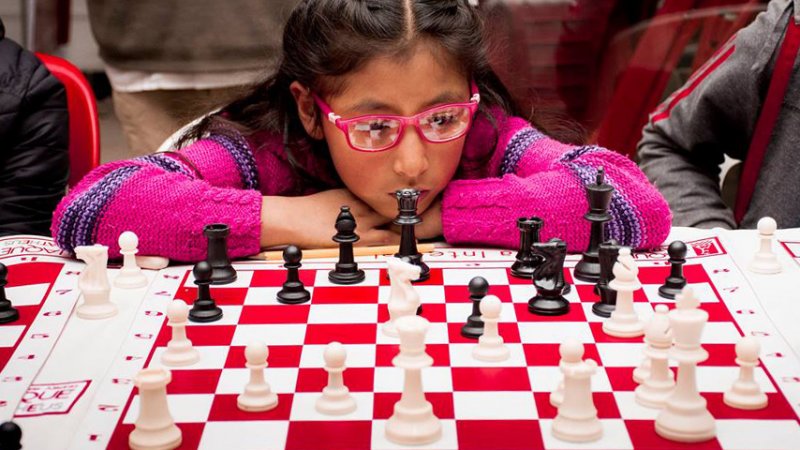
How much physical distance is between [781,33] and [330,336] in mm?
1446

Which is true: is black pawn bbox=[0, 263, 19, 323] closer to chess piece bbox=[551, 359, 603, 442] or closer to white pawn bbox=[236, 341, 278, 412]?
white pawn bbox=[236, 341, 278, 412]

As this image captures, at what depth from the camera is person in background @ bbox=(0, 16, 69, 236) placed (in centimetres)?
235

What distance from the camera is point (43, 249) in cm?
192

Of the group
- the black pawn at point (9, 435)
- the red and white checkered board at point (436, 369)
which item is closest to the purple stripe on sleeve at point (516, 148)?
the red and white checkered board at point (436, 369)

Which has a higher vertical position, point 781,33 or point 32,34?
point 781,33

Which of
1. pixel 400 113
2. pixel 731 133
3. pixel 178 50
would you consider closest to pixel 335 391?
pixel 400 113

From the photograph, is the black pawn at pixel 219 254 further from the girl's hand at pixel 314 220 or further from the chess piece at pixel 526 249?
the chess piece at pixel 526 249

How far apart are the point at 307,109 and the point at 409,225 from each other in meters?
0.49

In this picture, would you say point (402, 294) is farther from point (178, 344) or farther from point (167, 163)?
point (167, 163)

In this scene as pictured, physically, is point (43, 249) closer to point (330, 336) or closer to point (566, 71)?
point (330, 336)

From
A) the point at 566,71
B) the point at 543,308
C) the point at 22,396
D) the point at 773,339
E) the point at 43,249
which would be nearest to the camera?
the point at 22,396

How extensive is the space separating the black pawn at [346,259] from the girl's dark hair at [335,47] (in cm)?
37

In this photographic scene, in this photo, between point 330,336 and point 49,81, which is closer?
point 330,336

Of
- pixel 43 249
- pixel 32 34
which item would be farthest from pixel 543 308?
pixel 32 34
